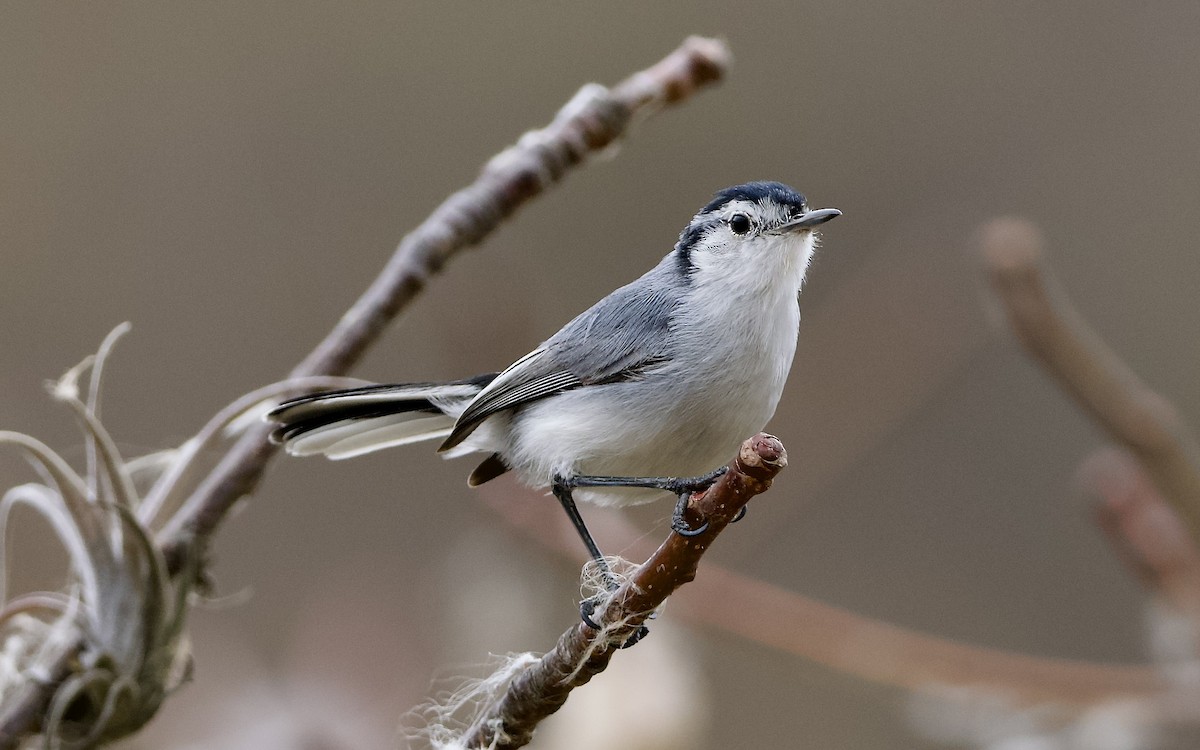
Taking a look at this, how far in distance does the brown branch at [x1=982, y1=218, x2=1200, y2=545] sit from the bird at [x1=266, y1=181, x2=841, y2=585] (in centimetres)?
20

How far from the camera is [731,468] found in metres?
0.77

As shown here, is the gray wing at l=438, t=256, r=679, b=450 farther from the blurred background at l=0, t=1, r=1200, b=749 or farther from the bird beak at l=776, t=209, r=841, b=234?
the blurred background at l=0, t=1, r=1200, b=749

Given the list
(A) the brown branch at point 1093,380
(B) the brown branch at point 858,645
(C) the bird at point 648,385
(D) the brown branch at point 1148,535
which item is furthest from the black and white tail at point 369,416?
(D) the brown branch at point 1148,535

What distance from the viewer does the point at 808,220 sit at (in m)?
1.15

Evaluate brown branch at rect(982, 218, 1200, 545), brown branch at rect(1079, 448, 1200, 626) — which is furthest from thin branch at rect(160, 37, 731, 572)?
brown branch at rect(1079, 448, 1200, 626)

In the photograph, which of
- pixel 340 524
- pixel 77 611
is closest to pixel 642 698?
pixel 77 611

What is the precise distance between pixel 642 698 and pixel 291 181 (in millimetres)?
2531

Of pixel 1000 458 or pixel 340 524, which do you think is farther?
pixel 1000 458

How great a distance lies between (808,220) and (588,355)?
0.87 ft

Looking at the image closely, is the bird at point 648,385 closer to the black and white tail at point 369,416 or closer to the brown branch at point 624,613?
the black and white tail at point 369,416

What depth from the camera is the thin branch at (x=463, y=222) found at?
47.5 inches

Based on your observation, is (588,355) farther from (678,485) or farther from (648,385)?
(678,485)

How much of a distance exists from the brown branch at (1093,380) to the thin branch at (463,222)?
1.35 feet

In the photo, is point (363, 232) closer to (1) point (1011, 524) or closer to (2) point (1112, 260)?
(1) point (1011, 524)
